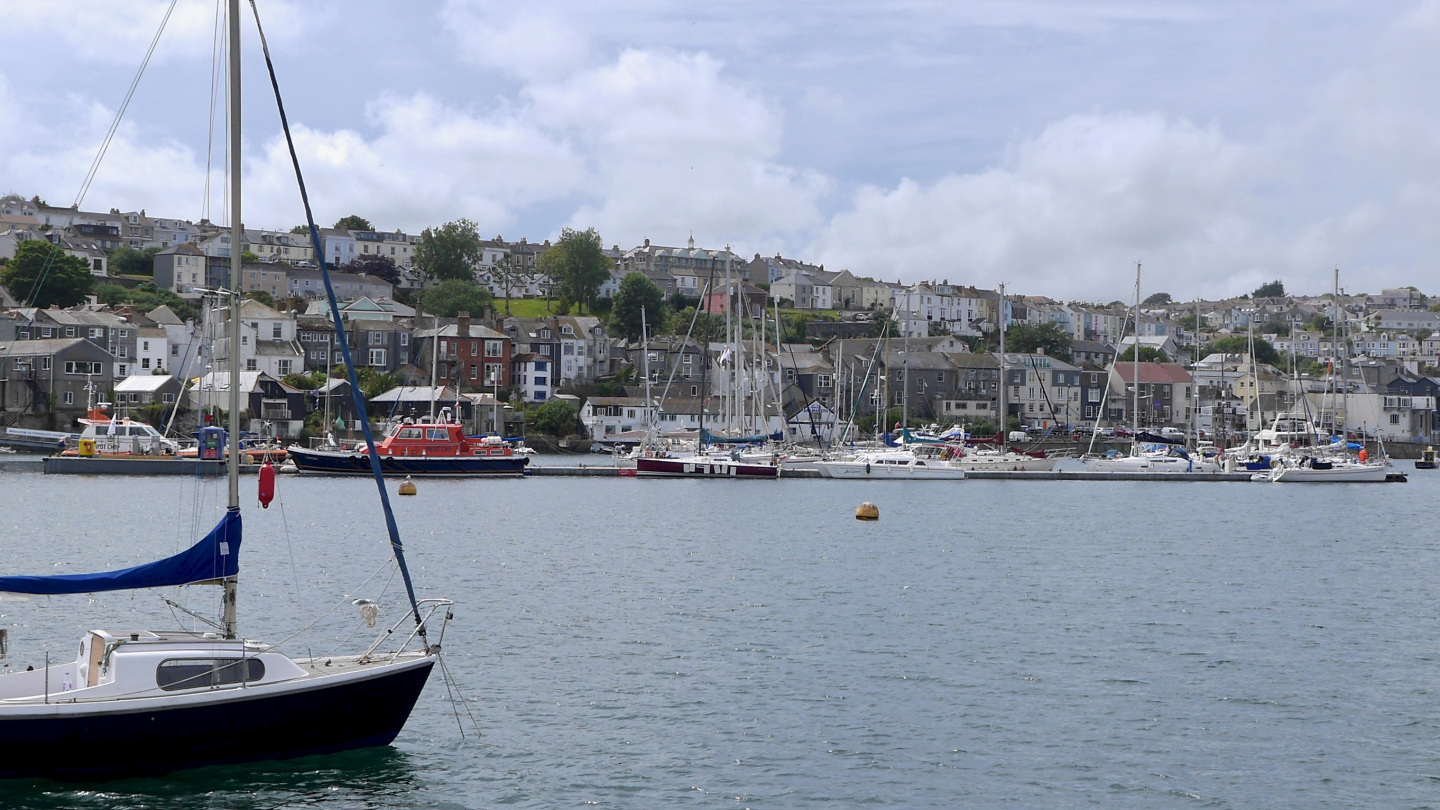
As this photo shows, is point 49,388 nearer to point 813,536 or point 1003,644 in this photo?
point 813,536

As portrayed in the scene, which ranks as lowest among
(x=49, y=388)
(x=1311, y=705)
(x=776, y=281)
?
(x=1311, y=705)

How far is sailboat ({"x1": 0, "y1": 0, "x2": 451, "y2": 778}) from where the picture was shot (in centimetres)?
1634

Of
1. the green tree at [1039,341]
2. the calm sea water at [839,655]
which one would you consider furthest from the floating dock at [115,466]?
the green tree at [1039,341]

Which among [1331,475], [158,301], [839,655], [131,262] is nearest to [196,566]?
[839,655]

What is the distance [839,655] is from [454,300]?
127654mm

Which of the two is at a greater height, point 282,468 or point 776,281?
point 776,281

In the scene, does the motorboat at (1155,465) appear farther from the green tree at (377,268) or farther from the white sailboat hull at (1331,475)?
the green tree at (377,268)

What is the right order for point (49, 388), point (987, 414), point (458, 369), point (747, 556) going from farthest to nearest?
point (987, 414), point (458, 369), point (49, 388), point (747, 556)

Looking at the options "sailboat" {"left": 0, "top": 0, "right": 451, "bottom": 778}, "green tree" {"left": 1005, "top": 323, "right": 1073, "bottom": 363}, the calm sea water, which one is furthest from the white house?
"sailboat" {"left": 0, "top": 0, "right": 451, "bottom": 778}

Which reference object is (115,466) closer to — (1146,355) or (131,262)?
(131,262)

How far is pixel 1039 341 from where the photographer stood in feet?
558

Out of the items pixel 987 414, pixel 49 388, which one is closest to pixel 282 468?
pixel 49 388

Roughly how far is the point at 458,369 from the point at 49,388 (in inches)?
1379

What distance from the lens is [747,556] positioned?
43438 mm
